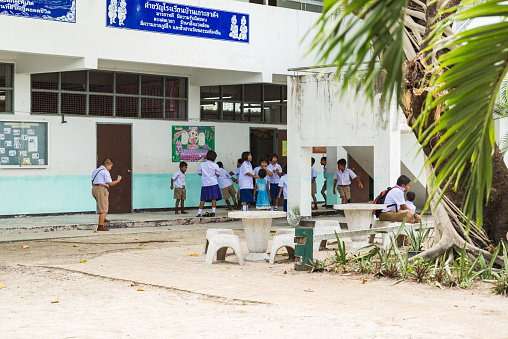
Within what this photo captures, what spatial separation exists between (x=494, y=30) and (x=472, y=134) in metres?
0.43

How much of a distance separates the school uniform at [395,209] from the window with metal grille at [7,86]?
9464 mm

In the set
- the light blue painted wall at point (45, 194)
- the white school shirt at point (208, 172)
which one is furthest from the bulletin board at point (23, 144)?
the white school shirt at point (208, 172)

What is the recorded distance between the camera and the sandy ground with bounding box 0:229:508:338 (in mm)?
6418

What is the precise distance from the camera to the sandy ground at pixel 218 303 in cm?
642

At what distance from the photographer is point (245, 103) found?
22469 millimetres

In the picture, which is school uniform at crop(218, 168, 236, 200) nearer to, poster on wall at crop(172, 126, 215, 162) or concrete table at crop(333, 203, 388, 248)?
poster on wall at crop(172, 126, 215, 162)

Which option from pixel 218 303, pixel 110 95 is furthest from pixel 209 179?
pixel 218 303

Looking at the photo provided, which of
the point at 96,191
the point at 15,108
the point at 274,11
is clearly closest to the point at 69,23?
the point at 15,108

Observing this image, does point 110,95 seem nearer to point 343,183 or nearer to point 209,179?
point 209,179

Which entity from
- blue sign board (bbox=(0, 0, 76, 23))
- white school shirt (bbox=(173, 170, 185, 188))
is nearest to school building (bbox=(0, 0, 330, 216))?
blue sign board (bbox=(0, 0, 76, 23))

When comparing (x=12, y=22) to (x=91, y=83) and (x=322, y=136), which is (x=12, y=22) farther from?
(x=322, y=136)

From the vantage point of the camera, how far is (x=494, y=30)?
288 centimetres

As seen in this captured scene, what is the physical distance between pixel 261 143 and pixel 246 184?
402 cm

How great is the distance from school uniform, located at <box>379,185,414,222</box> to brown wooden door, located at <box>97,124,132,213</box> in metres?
8.99
